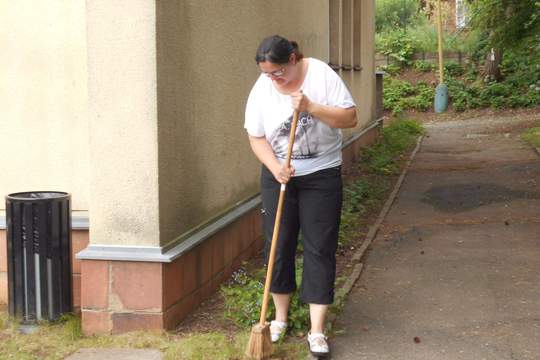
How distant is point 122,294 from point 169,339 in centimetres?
41

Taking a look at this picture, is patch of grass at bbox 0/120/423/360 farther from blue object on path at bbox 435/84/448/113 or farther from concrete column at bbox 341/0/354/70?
blue object on path at bbox 435/84/448/113

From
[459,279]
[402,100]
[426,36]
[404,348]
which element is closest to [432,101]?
[402,100]

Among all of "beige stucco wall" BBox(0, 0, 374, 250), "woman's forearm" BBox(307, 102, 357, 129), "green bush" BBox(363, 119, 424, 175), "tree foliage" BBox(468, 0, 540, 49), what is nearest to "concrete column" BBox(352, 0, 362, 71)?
"green bush" BBox(363, 119, 424, 175)

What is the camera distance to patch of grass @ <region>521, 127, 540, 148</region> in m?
16.2

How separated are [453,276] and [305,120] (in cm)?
260

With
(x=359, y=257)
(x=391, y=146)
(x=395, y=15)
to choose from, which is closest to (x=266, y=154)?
(x=359, y=257)

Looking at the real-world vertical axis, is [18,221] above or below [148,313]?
above

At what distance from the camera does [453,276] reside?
6715 mm

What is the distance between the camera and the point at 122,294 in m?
5.23

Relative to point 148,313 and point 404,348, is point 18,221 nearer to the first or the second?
point 148,313

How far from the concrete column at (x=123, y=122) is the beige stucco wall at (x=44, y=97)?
0.81m

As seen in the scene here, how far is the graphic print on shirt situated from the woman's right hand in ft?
0.51

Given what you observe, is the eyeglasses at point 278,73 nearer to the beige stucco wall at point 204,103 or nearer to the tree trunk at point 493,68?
the beige stucco wall at point 204,103

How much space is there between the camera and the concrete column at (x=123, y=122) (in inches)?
200
